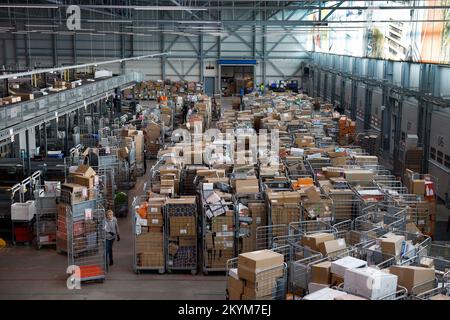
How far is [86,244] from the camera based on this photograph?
1110 centimetres

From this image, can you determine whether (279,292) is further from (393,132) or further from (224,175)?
(393,132)

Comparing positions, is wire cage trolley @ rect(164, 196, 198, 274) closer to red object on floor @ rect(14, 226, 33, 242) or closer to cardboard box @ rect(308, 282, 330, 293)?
cardboard box @ rect(308, 282, 330, 293)

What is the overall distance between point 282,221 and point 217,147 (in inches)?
197

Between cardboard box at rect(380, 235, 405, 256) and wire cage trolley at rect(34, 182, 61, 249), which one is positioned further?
wire cage trolley at rect(34, 182, 61, 249)

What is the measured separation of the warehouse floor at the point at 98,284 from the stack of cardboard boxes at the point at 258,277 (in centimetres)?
218

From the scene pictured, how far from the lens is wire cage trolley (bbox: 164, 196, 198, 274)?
33.6ft

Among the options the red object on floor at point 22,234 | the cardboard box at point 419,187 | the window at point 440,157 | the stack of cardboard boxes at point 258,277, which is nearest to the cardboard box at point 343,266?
the stack of cardboard boxes at point 258,277

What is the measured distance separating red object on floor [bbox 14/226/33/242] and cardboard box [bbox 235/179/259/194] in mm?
4668

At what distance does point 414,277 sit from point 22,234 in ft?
27.8

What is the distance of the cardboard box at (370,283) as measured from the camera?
634 centimetres

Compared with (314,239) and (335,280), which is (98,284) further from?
(335,280)

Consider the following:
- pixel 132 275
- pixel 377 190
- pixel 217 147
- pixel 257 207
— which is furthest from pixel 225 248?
pixel 217 147

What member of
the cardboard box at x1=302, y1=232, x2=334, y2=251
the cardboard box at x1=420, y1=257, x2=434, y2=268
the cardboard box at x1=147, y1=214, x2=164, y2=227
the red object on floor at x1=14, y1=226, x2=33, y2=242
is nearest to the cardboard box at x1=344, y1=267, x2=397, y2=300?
the cardboard box at x1=420, y1=257, x2=434, y2=268

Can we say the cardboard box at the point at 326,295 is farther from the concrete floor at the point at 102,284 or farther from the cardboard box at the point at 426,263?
the concrete floor at the point at 102,284
